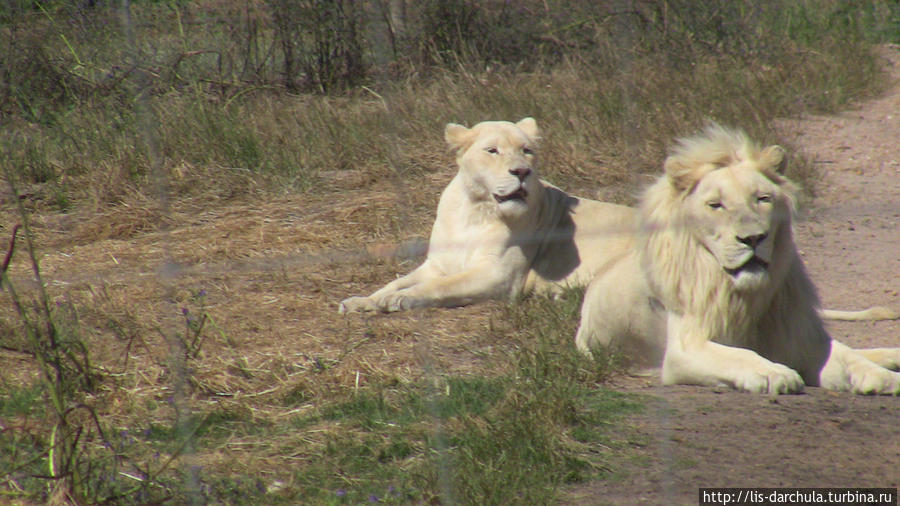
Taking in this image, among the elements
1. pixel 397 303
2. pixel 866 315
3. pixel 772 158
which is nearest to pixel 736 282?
pixel 772 158

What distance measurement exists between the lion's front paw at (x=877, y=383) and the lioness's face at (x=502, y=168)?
195 centimetres

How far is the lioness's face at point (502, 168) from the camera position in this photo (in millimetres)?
5043

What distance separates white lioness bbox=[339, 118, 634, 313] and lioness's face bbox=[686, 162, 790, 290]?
4.84 ft

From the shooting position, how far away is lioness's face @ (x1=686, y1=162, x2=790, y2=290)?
132 inches

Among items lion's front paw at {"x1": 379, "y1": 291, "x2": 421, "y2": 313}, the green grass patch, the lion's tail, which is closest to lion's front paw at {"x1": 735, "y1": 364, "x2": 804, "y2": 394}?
the green grass patch

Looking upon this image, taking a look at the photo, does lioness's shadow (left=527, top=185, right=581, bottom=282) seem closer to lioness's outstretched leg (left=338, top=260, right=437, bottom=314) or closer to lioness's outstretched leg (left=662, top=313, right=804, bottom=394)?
lioness's outstretched leg (left=338, top=260, right=437, bottom=314)

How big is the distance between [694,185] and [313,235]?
8.96 ft

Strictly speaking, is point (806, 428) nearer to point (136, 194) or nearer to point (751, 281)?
point (751, 281)

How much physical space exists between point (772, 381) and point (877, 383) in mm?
437

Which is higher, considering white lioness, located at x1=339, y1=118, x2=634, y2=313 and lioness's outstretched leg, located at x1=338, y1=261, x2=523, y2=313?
white lioness, located at x1=339, y1=118, x2=634, y2=313

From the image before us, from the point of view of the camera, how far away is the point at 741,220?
11.0 feet

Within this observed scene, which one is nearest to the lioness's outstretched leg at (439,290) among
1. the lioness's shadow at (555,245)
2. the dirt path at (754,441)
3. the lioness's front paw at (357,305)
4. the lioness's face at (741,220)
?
the lioness's front paw at (357,305)

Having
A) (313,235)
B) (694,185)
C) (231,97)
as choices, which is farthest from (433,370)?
(231,97)

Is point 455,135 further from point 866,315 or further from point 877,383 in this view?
point 877,383
